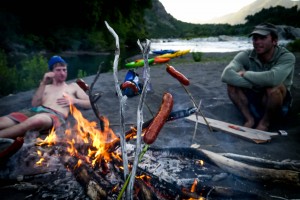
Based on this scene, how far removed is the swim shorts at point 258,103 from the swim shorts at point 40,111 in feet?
10.6

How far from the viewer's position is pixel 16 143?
104 inches

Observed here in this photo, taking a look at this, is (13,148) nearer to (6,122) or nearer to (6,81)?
(6,122)

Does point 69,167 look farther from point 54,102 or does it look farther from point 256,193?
point 54,102

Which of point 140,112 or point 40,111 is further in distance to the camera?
point 40,111

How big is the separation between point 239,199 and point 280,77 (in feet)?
8.68

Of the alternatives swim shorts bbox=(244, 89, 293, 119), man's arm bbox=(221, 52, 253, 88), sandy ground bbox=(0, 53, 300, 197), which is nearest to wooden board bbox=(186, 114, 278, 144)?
sandy ground bbox=(0, 53, 300, 197)

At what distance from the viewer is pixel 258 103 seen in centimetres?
478

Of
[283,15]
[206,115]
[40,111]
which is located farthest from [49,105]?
[283,15]

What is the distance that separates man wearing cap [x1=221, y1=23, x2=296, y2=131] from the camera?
14.4ft

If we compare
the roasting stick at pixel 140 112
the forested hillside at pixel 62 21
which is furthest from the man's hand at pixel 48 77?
the forested hillside at pixel 62 21

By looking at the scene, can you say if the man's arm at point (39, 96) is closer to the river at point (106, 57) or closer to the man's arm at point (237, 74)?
the river at point (106, 57)

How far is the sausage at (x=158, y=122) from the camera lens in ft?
5.80

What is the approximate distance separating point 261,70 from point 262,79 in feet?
1.42

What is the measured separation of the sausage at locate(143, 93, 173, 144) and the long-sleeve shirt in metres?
2.92
